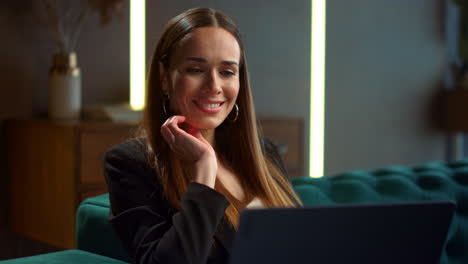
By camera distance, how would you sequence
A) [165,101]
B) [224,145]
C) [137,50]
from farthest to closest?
[137,50] → [224,145] → [165,101]

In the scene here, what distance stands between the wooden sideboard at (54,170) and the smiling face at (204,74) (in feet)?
4.50

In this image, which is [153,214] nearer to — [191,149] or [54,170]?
[191,149]

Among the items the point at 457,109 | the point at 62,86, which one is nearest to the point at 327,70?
the point at 457,109

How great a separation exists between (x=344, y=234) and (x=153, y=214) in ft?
1.89

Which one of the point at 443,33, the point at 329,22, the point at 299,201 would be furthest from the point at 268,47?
the point at 299,201

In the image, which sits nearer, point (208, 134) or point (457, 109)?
point (208, 134)

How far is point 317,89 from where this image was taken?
4.38 meters

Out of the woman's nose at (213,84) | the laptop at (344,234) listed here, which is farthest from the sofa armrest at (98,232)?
the laptop at (344,234)

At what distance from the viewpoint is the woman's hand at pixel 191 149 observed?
1286 mm

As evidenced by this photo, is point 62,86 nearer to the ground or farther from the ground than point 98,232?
farther from the ground

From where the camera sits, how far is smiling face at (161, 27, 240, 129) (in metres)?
1.38

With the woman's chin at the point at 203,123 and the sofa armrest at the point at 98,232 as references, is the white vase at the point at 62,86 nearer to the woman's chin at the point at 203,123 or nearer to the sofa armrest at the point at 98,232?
the sofa armrest at the point at 98,232

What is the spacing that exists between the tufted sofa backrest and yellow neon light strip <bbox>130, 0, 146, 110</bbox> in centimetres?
174

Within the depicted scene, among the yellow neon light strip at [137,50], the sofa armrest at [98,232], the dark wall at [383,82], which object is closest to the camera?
the sofa armrest at [98,232]
